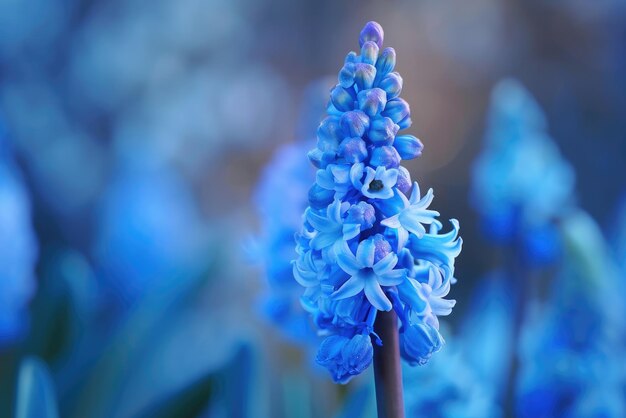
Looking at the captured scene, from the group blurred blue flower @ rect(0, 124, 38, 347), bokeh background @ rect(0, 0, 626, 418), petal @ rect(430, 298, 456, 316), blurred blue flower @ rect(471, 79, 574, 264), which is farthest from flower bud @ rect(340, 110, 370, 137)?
blurred blue flower @ rect(0, 124, 38, 347)

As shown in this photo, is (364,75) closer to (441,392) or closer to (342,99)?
(342,99)

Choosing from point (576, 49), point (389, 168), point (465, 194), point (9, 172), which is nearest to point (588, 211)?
point (465, 194)

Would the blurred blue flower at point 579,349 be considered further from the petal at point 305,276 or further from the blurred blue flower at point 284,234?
the petal at point 305,276

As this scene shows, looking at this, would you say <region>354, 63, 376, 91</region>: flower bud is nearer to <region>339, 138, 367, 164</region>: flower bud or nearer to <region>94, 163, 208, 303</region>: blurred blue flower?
<region>339, 138, 367, 164</region>: flower bud

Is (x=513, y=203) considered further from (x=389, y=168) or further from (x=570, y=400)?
(x=389, y=168)

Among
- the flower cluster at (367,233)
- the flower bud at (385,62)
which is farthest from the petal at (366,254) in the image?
the flower bud at (385,62)

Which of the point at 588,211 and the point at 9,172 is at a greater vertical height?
the point at 588,211

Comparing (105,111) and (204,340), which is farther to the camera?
(105,111)
